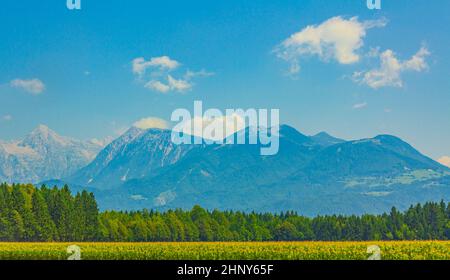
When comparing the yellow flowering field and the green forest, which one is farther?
the green forest

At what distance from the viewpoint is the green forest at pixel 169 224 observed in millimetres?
119062

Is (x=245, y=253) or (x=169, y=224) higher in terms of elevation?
(x=169, y=224)

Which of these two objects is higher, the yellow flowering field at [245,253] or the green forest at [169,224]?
the green forest at [169,224]

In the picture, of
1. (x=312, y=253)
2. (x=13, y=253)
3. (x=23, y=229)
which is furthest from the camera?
(x=23, y=229)

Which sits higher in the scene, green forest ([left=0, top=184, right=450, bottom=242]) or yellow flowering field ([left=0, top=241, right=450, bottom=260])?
green forest ([left=0, top=184, right=450, bottom=242])

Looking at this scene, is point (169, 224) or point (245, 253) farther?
point (169, 224)

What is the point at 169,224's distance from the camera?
470ft

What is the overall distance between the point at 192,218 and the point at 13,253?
8689cm

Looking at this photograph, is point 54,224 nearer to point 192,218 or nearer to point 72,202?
point 72,202

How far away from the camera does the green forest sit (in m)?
119

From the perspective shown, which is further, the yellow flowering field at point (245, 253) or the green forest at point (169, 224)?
the green forest at point (169, 224)
